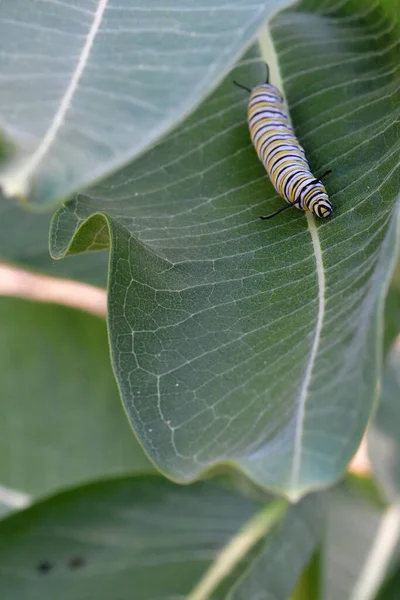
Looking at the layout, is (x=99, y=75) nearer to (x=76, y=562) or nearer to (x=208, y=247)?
(x=208, y=247)

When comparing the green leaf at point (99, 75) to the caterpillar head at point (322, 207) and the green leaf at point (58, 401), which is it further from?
the green leaf at point (58, 401)

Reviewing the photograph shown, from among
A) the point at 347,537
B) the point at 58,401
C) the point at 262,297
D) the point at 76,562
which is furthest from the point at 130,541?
the point at 347,537

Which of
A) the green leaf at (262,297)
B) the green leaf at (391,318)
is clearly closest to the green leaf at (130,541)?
the green leaf at (391,318)

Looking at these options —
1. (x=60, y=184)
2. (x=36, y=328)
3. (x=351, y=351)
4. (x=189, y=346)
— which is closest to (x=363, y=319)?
(x=351, y=351)

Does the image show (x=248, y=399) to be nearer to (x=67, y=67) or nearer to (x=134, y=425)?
(x=134, y=425)

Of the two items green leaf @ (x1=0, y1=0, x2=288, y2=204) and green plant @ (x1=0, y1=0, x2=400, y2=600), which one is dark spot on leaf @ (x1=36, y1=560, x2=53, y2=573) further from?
green leaf @ (x1=0, y1=0, x2=288, y2=204)

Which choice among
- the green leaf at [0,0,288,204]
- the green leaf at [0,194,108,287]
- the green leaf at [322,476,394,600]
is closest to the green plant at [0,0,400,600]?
the green leaf at [0,0,288,204]
